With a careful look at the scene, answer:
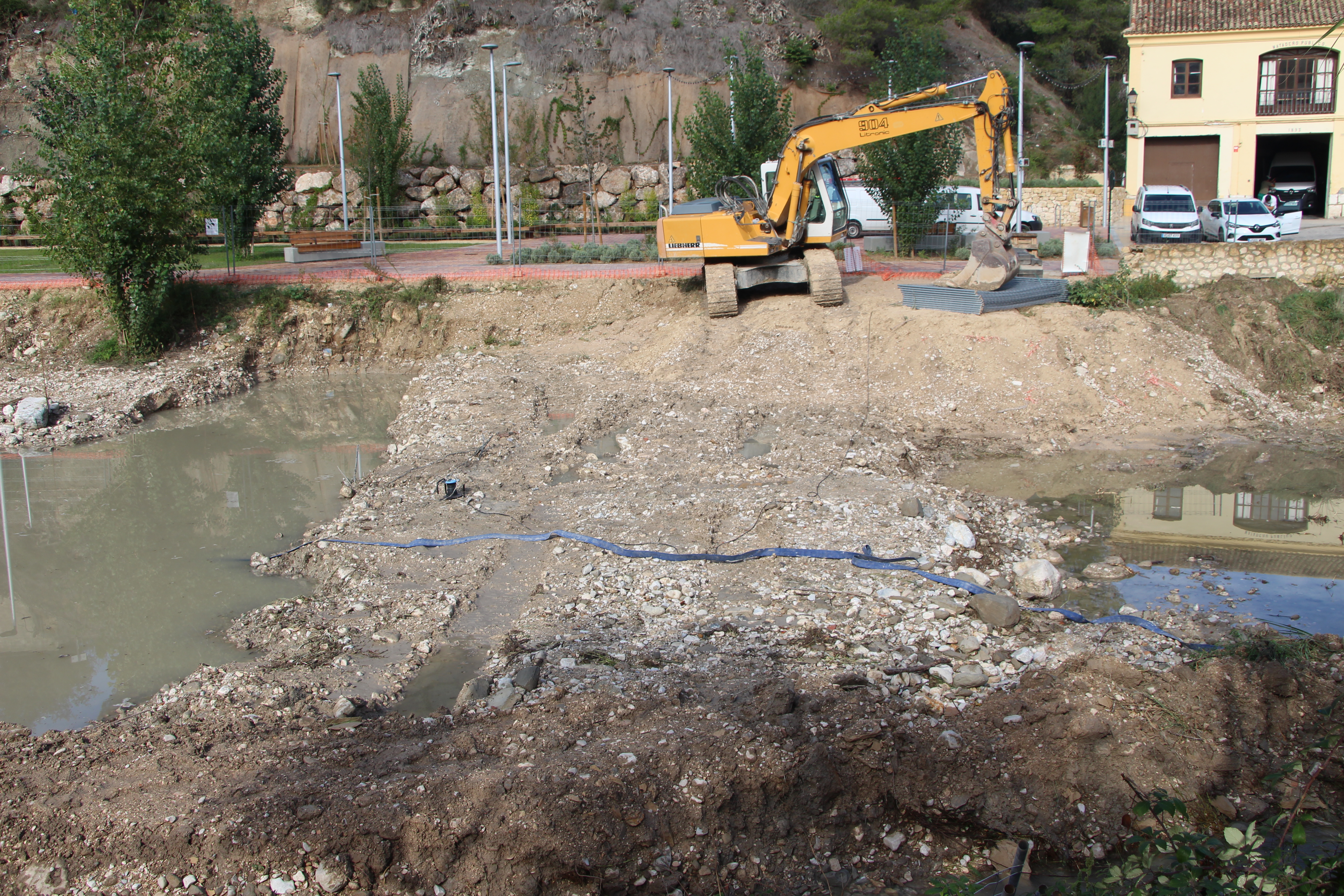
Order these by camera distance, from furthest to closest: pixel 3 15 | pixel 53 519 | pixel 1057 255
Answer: pixel 3 15
pixel 1057 255
pixel 53 519

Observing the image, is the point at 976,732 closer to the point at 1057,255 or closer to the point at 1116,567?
the point at 1116,567

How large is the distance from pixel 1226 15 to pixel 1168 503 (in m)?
29.8

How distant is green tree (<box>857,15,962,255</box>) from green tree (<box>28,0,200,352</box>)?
575 inches

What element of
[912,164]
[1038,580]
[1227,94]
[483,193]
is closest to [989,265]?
[912,164]

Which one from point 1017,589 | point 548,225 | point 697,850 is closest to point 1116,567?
point 1017,589

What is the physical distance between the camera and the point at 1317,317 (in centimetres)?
1484

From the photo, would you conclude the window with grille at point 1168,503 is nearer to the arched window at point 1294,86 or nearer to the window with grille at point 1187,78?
the window with grille at point 1187,78

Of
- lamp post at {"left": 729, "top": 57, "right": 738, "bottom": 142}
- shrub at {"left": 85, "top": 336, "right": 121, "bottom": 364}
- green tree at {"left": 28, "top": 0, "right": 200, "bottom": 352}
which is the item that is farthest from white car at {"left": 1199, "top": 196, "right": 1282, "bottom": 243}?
shrub at {"left": 85, "top": 336, "right": 121, "bottom": 364}

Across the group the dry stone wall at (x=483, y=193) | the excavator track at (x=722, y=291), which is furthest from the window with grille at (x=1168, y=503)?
the dry stone wall at (x=483, y=193)

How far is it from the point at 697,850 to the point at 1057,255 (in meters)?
21.3

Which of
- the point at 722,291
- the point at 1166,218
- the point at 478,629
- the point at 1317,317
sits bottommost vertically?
the point at 478,629

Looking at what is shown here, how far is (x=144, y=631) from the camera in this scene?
27.0ft

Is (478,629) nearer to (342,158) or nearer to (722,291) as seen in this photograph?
(722,291)

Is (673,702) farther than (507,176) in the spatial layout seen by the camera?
No
